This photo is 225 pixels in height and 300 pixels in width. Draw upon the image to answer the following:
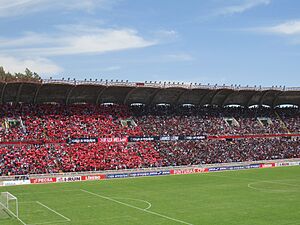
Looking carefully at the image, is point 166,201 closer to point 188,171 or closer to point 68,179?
point 68,179

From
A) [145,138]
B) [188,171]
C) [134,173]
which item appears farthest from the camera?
[145,138]

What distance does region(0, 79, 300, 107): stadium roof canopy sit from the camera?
65688mm

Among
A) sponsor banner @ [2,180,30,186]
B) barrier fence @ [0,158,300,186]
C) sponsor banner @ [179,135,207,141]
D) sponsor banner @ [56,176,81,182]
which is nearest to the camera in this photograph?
sponsor banner @ [2,180,30,186]

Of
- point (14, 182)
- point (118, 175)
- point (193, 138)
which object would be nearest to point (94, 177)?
point (118, 175)

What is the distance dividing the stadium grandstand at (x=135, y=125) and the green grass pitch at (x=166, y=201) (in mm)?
9783

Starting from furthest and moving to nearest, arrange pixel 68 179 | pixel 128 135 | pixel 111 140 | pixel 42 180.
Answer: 1. pixel 128 135
2. pixel 111 140
3. pixel 68 179
4. pixel 42 180

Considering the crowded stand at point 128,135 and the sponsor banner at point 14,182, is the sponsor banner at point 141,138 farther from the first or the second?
the sponsor banner at point 14,182

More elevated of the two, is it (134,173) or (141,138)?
(141,138)

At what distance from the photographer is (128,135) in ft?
219

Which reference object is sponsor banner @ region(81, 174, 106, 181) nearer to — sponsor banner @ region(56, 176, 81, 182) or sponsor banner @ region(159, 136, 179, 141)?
sponsor banner @ region(56, 176, 81, 182)

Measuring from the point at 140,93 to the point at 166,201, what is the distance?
39633mm

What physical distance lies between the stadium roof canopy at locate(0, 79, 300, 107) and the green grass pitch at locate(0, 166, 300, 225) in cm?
2060

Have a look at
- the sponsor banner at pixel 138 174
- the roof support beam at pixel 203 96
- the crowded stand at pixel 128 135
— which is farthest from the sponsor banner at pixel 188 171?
the roof support beam at pixel 203 96

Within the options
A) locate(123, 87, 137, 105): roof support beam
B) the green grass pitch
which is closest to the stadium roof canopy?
locate(123, 87, 137, 105): roof support beam
